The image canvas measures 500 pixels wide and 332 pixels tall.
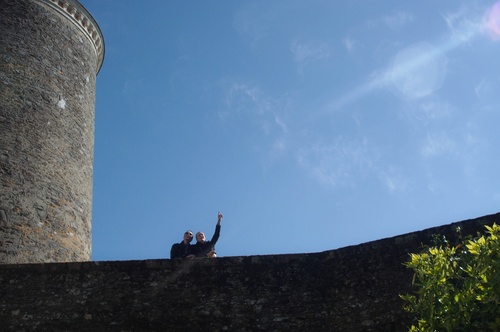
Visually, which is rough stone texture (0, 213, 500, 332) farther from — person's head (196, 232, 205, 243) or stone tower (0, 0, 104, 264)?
stone tower (0, 0, 104, 264)

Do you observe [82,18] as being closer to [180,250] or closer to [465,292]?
[180,250]

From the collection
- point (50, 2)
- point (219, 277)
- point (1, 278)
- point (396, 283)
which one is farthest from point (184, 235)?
point (50, 2)

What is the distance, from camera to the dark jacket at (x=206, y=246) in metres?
11.7

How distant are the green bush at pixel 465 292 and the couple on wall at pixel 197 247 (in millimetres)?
5297

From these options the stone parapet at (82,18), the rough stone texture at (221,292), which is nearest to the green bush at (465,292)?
the rough stone texture at (221,292)

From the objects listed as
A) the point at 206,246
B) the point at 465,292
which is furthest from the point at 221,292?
the point at 465,292

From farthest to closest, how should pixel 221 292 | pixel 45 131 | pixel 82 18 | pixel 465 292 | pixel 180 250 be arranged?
pixel 82 18
pixel 45 131
pixel 180 250
pixel 221 292
pixel 465 292

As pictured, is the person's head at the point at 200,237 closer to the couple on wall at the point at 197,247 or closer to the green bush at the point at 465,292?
the couple on wall at the point at 197,247

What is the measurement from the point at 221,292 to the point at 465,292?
4222mm

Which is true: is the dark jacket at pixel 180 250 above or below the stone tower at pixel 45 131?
below

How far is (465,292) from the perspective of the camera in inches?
252

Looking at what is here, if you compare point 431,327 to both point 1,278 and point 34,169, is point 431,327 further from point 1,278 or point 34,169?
point 34,169

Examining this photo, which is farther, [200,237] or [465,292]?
[200,237]

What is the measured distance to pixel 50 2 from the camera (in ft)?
49.1
